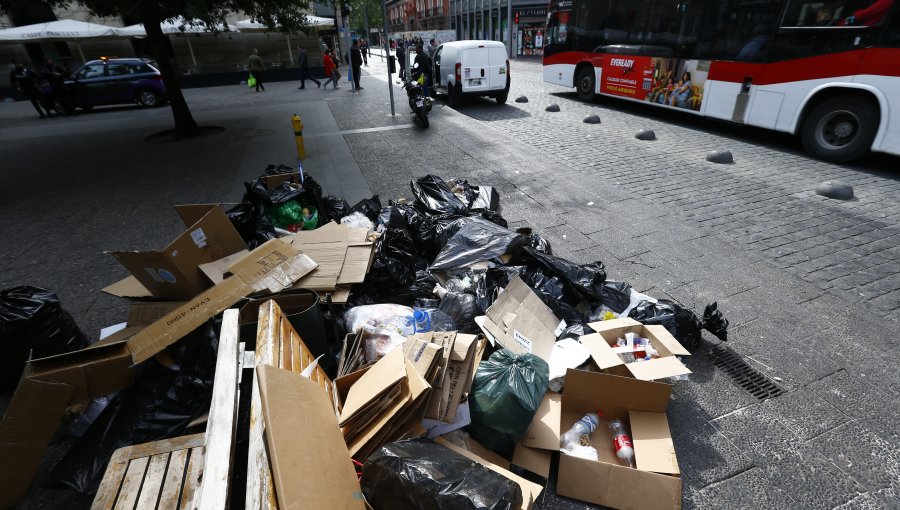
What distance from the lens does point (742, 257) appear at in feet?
14.4

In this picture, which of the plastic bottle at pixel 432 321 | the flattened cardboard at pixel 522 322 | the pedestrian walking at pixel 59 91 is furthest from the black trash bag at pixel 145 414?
the pedestrian walking at pixel 59 91

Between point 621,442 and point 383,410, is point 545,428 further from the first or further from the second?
point 383,410

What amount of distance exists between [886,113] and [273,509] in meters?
9.20

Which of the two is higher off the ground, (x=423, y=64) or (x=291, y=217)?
(x=423, y=64)

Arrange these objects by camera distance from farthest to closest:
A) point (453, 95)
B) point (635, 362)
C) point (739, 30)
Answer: point (453, 95) < point (739, 30) < point (635, 362)

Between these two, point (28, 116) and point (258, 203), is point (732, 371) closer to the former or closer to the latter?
point (258, 203)

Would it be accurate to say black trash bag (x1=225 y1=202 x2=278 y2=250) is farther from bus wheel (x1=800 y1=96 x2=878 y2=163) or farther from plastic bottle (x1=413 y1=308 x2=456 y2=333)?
bus wheel (x1=800 y1=96 x2=878 y2=163)

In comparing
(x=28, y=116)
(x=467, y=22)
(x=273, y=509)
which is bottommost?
(x=28, y=116)

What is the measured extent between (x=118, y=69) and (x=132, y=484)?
61.4ft

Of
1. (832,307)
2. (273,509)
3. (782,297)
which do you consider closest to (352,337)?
(273,509)

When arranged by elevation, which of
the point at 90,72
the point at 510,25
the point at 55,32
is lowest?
the point at 90,72

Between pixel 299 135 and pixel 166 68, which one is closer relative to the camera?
pixel 299 135

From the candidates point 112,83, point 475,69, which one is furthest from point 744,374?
point 112,83

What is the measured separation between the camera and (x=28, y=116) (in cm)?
1572
